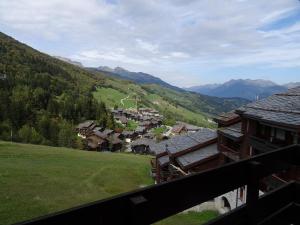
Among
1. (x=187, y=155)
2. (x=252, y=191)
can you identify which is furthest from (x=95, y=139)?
(x=252, y=191)

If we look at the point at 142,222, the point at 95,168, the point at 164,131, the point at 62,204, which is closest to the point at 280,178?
the point at 62,204

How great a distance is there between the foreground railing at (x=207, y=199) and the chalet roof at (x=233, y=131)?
2425 cm

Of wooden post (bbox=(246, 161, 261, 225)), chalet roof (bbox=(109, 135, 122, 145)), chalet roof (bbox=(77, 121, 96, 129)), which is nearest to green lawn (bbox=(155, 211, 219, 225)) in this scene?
wooden post (bbox=(246, 161, 261, 225))

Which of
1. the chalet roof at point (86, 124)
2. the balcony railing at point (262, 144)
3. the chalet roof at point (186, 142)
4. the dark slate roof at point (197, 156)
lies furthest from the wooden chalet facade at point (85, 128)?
the balcony railing at point (262, 144)

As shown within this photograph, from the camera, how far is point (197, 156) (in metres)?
35.1

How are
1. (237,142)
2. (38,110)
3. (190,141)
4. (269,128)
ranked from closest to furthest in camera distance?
1. (269,128)
2. (237,142)
3. (190,141)
4. (38,110)

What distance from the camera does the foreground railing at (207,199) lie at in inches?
81.2

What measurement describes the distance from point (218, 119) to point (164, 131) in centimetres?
13306

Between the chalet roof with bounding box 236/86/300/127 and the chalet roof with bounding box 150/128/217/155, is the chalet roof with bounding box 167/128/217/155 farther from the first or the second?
the chalet roof with bounding box 236/86/300/127

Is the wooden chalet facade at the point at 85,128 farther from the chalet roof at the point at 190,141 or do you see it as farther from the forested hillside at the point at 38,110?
the chalet roof at the point at 190,141

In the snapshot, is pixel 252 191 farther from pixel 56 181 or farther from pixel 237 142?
pixel 56 181

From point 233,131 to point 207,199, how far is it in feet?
92.6

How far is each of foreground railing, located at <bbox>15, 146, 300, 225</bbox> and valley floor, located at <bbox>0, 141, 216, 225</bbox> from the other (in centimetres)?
1976

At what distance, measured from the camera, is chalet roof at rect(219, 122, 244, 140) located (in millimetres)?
28156
